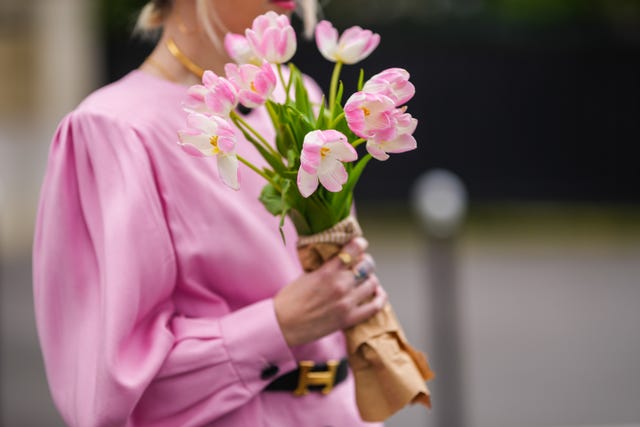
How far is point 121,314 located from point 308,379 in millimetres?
389

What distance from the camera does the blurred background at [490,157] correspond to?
24.0ft

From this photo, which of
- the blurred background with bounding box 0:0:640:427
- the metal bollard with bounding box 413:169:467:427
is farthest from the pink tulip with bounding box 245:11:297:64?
the blurred background with bounding box 0:0:640:427

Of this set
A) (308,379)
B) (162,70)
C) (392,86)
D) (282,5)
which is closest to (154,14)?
(162,70)

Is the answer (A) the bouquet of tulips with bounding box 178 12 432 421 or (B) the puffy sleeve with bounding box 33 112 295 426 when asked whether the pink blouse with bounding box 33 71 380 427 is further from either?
(A) the bouquet of tulips with bounding box 178 12 432 421

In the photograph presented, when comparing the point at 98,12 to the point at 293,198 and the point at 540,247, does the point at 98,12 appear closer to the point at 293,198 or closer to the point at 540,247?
the point at 540,247

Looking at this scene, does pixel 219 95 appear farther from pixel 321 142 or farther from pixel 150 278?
pixel 150 278

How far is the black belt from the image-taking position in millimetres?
1829

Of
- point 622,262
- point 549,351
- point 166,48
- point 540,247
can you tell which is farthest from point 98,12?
point 166,48

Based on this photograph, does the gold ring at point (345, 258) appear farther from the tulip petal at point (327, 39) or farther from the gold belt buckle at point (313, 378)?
the tulip petal at point (327, 39)

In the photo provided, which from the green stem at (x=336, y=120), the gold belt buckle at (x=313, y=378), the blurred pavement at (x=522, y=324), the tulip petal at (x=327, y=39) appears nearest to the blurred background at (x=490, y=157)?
the blurred pavement at (x=522, y=324)

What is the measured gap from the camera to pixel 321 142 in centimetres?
Answer: 147

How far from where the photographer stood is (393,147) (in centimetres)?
157

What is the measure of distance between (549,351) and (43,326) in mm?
5292

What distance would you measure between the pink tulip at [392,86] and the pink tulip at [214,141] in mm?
226
